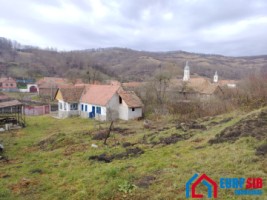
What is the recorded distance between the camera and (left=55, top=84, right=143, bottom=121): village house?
85.1 ft

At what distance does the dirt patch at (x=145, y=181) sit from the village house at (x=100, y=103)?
17990mm

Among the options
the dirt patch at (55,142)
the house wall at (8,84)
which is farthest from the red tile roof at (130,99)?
the house wall at (8,84)

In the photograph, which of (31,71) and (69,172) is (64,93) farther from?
(31,71)

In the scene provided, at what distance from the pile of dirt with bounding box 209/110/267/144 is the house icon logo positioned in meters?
3.79

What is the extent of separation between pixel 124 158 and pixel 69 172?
2447 millimetres

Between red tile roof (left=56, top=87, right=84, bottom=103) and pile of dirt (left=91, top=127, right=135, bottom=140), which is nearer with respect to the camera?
pile of dirt (left=91, top=127, right=135, bottom=140)

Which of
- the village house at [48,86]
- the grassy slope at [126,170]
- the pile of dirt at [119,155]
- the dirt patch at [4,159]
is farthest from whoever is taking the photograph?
the village house at [48,86]

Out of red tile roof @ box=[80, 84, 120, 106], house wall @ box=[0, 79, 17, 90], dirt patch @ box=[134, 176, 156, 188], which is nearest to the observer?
dirt patch @ box=[134, 176, 156, 188]

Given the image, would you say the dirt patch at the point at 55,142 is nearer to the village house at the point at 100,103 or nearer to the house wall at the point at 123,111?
the village house at the point at 100,103

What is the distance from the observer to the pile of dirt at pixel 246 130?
9500mm

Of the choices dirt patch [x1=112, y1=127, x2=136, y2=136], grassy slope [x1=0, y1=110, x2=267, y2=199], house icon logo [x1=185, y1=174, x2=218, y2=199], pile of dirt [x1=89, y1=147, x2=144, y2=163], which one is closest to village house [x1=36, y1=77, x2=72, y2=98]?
dirt patch [x1=112, y1=127, x2=136, y2=136]

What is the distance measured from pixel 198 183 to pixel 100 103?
21.1 m

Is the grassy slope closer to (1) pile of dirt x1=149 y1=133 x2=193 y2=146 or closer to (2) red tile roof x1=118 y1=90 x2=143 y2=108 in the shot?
(1) pile of dirt x1=149 y1=133 x2=193 y2=146

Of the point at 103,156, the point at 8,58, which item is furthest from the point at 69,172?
the point at 8,58
